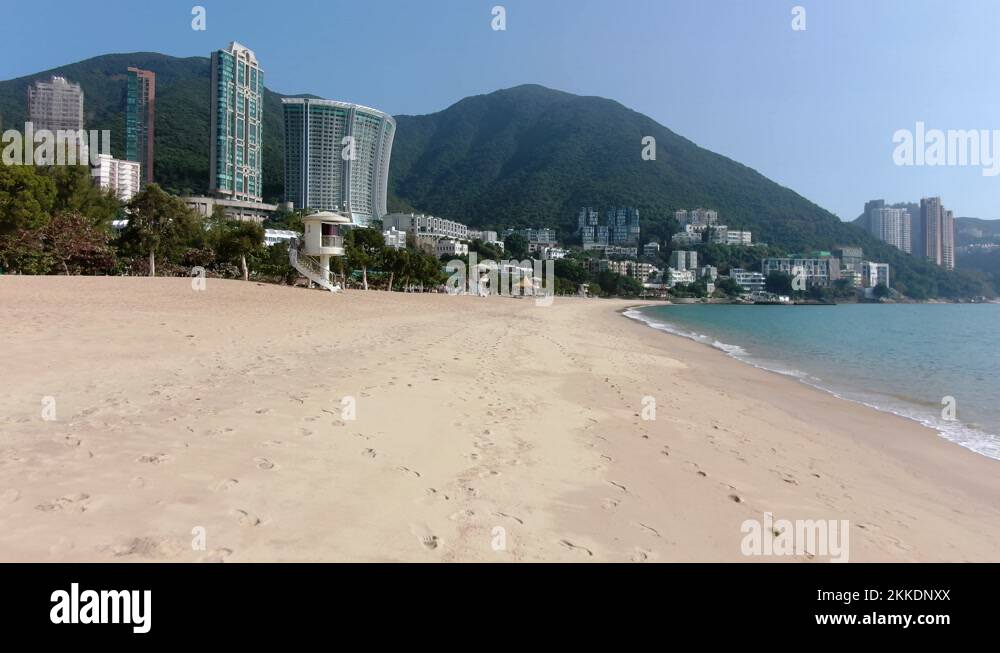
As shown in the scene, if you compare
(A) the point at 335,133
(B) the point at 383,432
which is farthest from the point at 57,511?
(A) the point at 335,133

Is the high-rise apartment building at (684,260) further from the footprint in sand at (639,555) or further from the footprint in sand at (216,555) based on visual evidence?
the footprint in sand at (216,555)

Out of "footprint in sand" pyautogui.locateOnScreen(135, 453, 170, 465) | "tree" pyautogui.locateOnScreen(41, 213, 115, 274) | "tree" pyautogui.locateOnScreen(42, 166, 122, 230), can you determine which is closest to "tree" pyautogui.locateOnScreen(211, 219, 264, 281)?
"tree" pyautogui.locateOnScreen(41, 213, 115, 274)

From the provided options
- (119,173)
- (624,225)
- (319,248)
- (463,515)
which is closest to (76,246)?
(319,248)

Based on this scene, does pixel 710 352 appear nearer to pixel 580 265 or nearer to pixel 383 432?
pixel 383 432

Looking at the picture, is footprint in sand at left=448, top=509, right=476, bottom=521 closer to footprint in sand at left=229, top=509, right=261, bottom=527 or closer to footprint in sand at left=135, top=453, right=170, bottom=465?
footprint in sand at left=229, top=509, right=261, bottom=527

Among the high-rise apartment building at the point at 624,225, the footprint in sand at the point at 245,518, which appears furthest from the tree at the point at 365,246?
the high-rise apartment building at the point at 624,225

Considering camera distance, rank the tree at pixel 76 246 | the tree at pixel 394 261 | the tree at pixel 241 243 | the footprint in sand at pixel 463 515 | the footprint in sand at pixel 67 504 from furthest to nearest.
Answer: the tree at pixel 394 261 < the tree at pixel 241 243 < the tree at pixel 76 246 < the footprint in sand at pixel 463 515 < the footprint in sand at pixel 67 504
